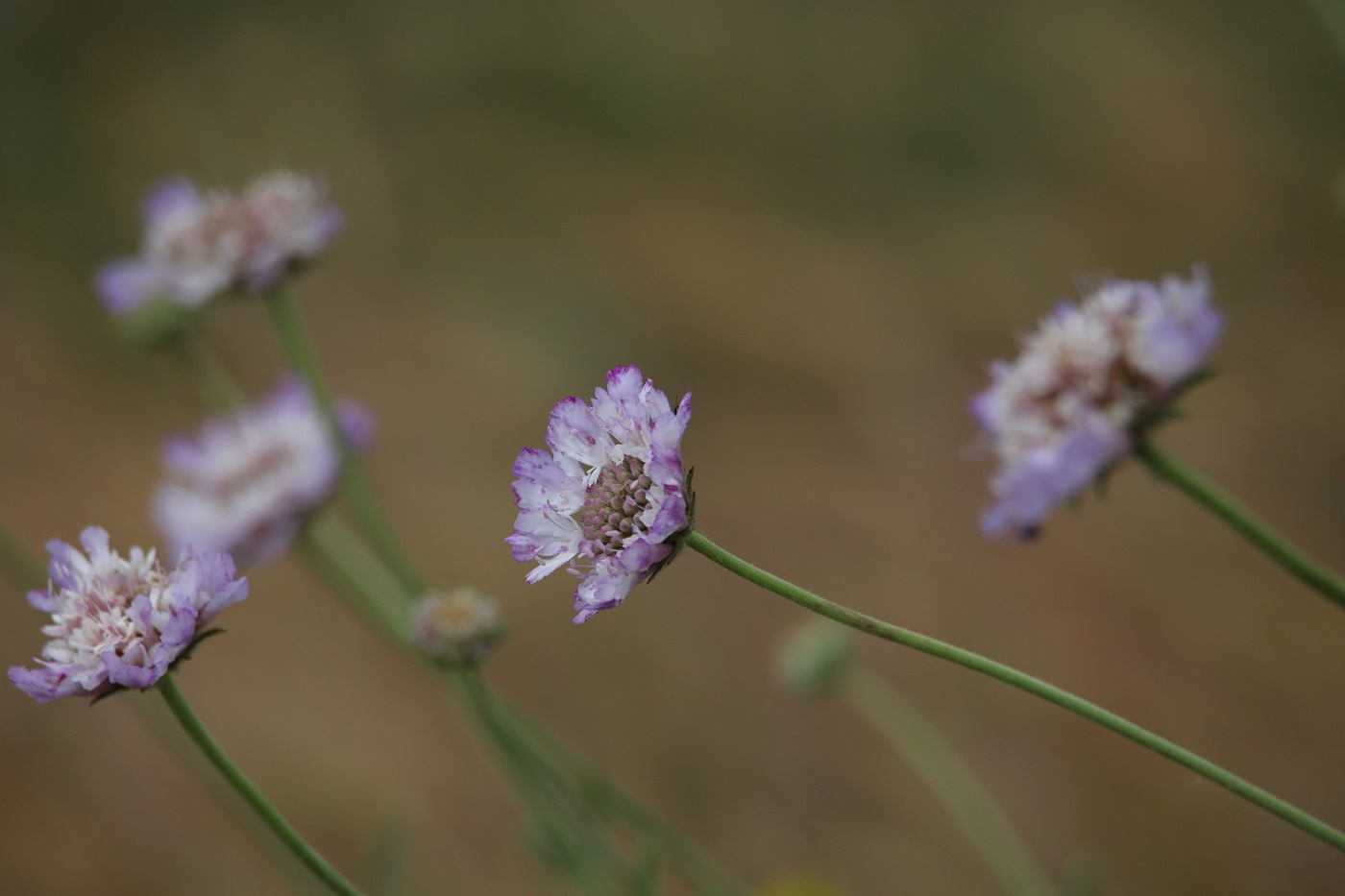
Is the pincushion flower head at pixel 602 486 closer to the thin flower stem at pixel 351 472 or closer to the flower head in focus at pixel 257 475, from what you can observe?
the thin flower stem at pixel 351 472

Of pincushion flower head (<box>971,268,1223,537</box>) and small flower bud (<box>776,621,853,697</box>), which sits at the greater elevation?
small flower bud (<box>776,621,853,697</box>)

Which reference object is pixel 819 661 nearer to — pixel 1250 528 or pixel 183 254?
pixel 1250 528

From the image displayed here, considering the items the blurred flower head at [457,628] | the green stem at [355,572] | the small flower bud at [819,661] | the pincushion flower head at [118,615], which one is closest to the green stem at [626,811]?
the blurred flower head at [457,628]

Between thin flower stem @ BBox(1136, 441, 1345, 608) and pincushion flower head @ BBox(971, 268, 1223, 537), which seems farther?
pincushion flower head @ BBox(971, 268, 1223, 537)

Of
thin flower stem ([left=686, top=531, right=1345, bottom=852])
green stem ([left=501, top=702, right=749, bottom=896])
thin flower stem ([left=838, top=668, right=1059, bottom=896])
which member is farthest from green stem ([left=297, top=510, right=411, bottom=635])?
thin flower stem ([left=686, top=531, right=1345, bottom=852])

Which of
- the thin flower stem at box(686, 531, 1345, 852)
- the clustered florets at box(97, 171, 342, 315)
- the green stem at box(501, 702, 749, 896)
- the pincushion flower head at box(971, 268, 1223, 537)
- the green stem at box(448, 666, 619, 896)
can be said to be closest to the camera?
the thin flower stem at box(686, 531, 1345, 852)

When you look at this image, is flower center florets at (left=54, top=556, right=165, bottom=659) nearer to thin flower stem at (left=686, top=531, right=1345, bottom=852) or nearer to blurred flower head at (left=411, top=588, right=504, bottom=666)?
blurred flower head at (left=411, top=588, right=504, bottom=666)

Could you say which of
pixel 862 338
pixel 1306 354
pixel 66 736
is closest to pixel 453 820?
pixel 66 736

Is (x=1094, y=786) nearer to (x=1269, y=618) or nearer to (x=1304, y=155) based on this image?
(x=1269, y=618)
